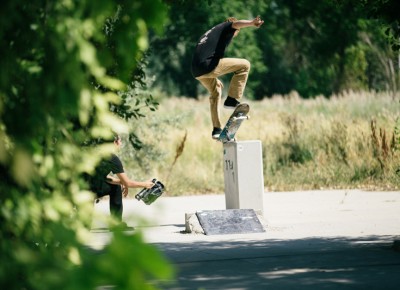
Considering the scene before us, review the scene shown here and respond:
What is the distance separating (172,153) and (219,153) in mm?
1101

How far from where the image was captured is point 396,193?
58.6 feet

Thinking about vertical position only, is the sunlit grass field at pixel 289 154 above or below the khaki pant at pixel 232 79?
below

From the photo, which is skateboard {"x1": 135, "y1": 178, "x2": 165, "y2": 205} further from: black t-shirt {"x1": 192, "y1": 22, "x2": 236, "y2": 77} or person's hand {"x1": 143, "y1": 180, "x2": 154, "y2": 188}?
black t-shirt {"x1": 192, "y1": 22, "x2": 236, "y2": 77}

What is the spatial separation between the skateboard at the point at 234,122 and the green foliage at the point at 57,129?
994 cm

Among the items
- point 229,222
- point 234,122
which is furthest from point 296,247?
point 234,122

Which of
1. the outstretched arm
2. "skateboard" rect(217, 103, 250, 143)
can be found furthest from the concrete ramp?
the outstretched arm

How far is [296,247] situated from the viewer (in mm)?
10750

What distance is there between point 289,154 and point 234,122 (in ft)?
26.9

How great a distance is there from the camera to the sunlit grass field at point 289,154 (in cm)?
1980

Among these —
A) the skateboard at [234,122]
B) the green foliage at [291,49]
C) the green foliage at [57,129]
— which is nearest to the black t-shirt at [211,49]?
the skateboard at [234,122]

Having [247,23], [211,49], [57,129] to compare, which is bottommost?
[57,129]

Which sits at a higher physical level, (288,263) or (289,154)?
(289,154)

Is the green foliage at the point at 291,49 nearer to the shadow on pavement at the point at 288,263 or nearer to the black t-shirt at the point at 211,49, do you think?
the black t-shirt at the point at 211,49

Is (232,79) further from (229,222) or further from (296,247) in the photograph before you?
(296,247)
